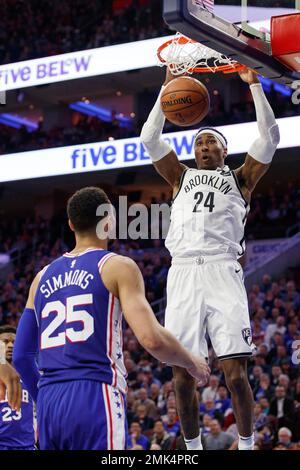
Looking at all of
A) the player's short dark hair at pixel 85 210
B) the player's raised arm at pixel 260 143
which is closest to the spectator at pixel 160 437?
the player's raised arm at pixel 260 143

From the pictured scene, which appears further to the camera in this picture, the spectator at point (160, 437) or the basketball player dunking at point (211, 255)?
the spectator at point (160, 437)

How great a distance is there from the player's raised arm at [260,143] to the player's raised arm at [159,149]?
0.42 metres

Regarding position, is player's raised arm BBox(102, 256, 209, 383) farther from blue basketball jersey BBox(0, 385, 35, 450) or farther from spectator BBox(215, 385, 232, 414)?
spectator BBox(215, 385, 232, 414)

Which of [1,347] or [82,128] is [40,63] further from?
[1,347]

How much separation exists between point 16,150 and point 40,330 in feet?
53.7

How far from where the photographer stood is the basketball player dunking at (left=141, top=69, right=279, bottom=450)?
4.91 meters

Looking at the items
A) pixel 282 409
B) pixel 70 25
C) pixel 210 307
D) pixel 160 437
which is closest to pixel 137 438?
pixel 160 437

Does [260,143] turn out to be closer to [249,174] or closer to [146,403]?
[249,174]

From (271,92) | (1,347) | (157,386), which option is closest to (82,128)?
(271,92)

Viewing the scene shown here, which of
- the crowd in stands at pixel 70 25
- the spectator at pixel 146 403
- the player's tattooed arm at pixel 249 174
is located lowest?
the spectator at pixel 146 403

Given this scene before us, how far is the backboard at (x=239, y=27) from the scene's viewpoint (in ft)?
15.9

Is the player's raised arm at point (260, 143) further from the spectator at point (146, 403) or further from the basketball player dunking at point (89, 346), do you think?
the spectator at point (146, 403)

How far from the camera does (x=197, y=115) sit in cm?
534
